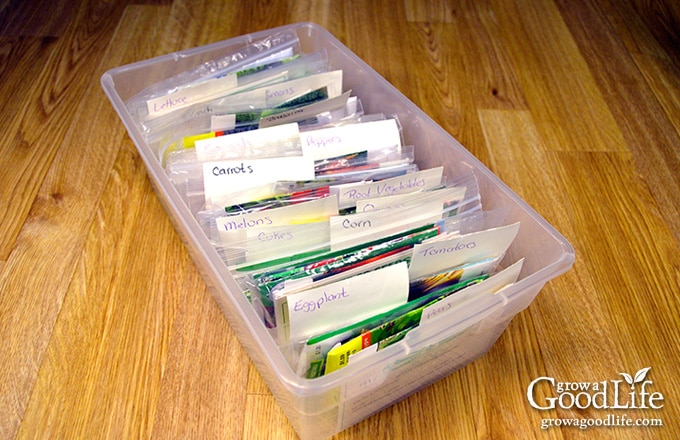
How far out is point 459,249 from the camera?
622mm

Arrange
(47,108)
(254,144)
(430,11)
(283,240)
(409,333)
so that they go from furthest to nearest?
(430,11) → (47,108) → (254,144) → (283,240) → (409,333)

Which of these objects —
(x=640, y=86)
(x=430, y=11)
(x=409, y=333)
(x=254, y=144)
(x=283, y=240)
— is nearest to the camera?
(x=409, y=333)

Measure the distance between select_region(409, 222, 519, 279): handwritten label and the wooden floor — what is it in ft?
0.47

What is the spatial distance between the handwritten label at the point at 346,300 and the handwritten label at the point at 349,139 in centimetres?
21

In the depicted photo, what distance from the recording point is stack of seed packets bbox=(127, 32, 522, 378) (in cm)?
58

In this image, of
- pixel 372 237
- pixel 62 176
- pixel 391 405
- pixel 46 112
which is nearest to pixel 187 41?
pixel 46 112

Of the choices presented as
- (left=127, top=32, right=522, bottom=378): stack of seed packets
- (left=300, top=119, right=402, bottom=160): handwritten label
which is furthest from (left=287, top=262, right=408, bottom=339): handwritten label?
(left=300, top=119, right=402, bottom=160): handwritten label

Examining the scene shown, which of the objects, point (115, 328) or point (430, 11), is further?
point (430, 11)

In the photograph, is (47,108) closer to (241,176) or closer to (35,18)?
(35,18)

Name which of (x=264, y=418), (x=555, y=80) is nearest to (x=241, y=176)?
(x=264, y=418)

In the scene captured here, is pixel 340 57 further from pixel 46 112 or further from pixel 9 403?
pixel 9 403

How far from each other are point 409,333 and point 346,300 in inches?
2.9

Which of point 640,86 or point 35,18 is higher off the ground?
point 35,18

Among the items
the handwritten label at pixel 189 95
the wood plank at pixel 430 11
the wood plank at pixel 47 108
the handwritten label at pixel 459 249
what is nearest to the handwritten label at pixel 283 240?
the handwritten label at pixel 459 249
